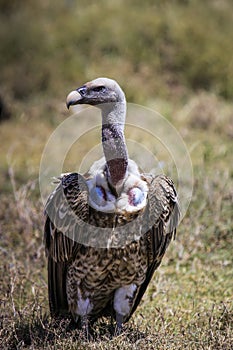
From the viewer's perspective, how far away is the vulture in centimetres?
431

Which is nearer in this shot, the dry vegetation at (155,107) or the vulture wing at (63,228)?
the vulture wing at (63,228)

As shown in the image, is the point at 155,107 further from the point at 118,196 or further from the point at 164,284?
the point at 118,196

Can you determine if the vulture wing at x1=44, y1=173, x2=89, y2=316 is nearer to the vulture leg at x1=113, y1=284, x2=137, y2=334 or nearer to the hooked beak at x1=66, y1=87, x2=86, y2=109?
the vulture leg at x1=113, y1=284, x2=137, y2=334

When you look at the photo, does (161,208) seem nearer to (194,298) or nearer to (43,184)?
(194,298)

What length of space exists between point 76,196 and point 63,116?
22.8 feet

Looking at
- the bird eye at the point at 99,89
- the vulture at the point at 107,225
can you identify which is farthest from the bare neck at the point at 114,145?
the bird eye at the point at 99,89

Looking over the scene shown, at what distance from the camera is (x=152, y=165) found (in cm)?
587

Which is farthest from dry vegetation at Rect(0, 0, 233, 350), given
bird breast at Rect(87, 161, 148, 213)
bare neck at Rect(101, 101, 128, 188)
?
bare neck at Rect(101, 101, 128, 188)

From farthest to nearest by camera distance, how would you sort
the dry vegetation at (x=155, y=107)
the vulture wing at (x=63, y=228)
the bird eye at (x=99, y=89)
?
the dry vegetation at (x=155, y=107) < the vulture wing at (x=63, y=228) < the bird eye at (x=99, y=89)

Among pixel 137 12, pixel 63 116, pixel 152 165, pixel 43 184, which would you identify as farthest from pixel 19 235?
pixel 137 12

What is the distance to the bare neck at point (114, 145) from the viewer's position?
4312 millimetres

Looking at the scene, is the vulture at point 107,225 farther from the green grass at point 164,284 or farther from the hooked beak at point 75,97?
the green grass at point 164,284


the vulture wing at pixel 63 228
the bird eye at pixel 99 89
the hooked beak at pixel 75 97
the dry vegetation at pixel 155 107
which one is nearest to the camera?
the hooked beak at pixel 75 97

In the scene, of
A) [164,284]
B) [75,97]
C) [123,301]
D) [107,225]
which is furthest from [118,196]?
[164,284]
